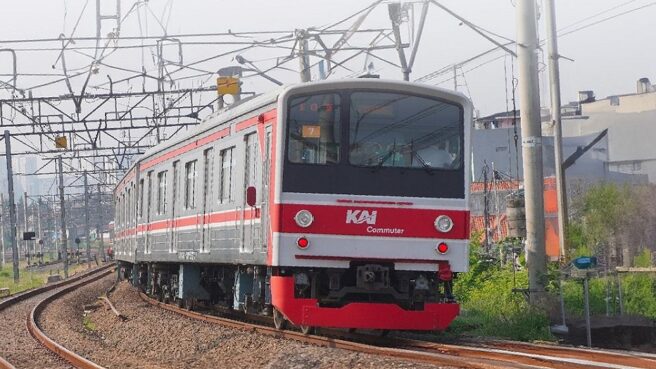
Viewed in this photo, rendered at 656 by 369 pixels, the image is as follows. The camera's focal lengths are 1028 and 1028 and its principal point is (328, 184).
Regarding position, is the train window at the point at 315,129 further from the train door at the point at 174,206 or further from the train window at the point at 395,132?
the train door at the point at 174,206

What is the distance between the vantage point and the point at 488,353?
404 inches

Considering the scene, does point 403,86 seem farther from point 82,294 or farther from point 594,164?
point 594,164

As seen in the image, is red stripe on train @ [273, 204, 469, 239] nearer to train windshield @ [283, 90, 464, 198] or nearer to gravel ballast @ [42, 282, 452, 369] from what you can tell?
train windshield @ [283, 90, 464, 198]

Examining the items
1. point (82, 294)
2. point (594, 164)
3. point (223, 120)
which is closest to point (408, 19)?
point (223, 120)

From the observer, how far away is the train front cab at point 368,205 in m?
11.5

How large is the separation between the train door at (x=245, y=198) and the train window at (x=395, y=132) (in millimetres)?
1460

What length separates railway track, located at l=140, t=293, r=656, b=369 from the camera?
9063mm

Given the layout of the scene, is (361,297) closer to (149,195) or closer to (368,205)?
(368,205)

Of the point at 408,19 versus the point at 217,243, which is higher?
the point at 408,19

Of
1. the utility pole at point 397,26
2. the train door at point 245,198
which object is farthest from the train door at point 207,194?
the utility pole at point 397,26

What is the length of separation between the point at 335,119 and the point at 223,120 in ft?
10.4

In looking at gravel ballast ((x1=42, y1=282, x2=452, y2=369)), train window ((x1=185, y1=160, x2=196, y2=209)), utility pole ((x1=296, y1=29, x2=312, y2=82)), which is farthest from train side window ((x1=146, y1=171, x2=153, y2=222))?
utility pole ((x1=296, y1=29, x2=312, y2=82))

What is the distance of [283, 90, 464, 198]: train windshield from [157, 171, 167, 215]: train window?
24.2 ft

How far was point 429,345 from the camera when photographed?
11.2m
